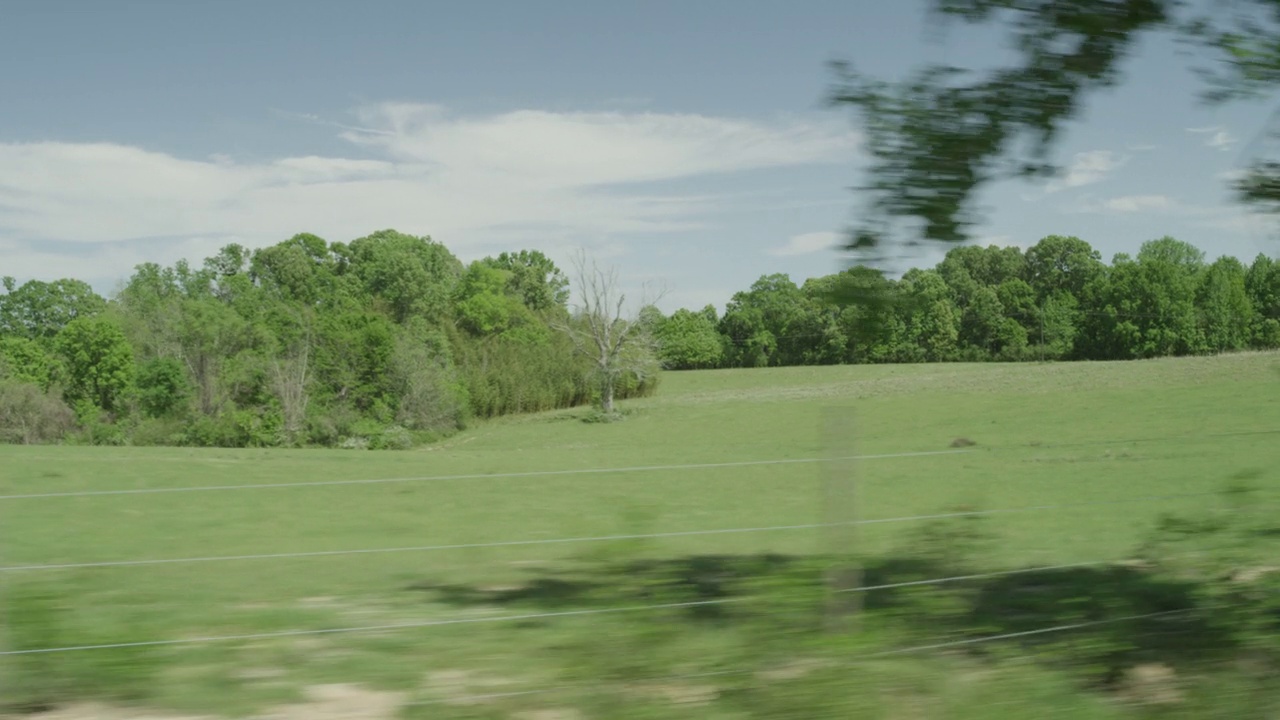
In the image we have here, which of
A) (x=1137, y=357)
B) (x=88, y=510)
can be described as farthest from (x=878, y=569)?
(x=1137, y=357)

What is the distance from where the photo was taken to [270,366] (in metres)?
56.2

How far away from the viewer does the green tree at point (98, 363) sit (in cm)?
5712

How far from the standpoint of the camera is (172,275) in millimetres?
69125

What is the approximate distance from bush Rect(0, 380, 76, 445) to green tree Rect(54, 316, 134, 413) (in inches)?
133

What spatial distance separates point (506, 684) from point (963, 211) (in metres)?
2.69

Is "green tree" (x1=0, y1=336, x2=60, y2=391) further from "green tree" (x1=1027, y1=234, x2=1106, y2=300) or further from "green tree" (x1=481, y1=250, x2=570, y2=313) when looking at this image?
"green tree" (x1=1027, y1=234, x2=1106, y2=300)

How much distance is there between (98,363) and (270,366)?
998 centimetres

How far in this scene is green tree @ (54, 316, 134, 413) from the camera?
187ft

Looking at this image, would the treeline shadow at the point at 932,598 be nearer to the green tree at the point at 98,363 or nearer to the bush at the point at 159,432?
the bush at the point at 159,432

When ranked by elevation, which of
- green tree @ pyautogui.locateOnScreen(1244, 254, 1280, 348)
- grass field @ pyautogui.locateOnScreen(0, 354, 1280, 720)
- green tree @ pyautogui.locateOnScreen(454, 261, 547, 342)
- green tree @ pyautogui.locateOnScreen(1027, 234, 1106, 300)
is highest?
green tree @ pyautogui.locateOnScreen(454, 261, 547, 342)

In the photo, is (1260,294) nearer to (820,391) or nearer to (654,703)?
(654,703)

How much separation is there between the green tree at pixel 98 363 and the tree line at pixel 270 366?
8 cm

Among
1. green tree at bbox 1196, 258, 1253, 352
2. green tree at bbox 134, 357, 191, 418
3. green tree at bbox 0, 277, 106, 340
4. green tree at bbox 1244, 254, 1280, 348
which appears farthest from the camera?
green tree at bbox 0, 277, 106, 340

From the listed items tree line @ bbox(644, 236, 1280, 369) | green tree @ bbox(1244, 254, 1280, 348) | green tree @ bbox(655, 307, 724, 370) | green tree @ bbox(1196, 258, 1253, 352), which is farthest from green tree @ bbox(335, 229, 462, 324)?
green tree @ bbox(1244, 254, 1280, 348)
